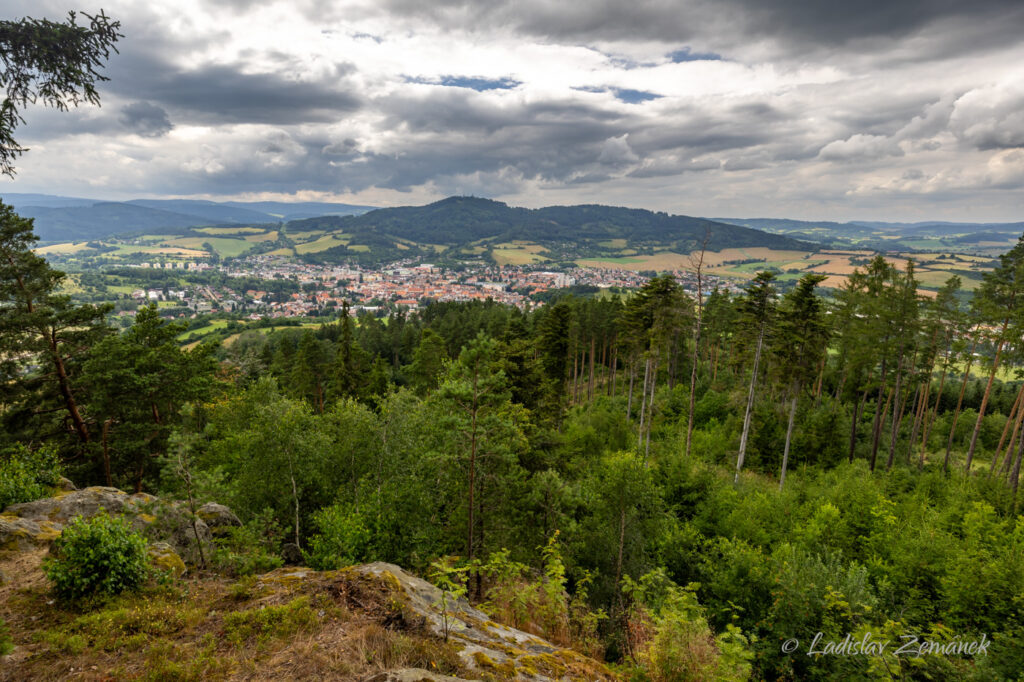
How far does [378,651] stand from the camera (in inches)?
248

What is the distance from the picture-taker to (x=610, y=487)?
1352 centimetres

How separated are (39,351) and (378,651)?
60.5 feet

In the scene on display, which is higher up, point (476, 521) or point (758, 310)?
point (758, 310)

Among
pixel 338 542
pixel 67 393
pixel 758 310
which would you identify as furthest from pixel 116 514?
pixel 758 310

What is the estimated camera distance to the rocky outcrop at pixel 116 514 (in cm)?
850

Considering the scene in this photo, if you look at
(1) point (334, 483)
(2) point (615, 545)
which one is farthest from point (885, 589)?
(1) point (334, 483)

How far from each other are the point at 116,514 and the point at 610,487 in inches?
508

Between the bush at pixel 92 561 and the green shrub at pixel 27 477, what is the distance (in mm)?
5249

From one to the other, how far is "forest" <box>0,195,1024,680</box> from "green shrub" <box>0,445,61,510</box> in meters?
0.07

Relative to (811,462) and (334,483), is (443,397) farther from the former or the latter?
(811,462)

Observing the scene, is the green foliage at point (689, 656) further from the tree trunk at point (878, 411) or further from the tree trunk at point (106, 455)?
the tree trunk at point (878, 411)

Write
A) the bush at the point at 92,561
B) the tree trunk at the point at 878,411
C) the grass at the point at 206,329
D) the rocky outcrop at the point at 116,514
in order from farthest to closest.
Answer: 1. the grass at the point at 206,329
2. the tree trunk at the point at 878,411
3. the rocky outcrop at the point at 116,514
4. the bush at the point at 92,561

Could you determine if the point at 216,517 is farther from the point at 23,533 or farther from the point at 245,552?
the point at 23,533

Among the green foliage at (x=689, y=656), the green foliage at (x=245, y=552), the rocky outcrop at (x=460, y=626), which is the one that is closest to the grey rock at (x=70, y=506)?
the green foliage at (x=245, y=552)
